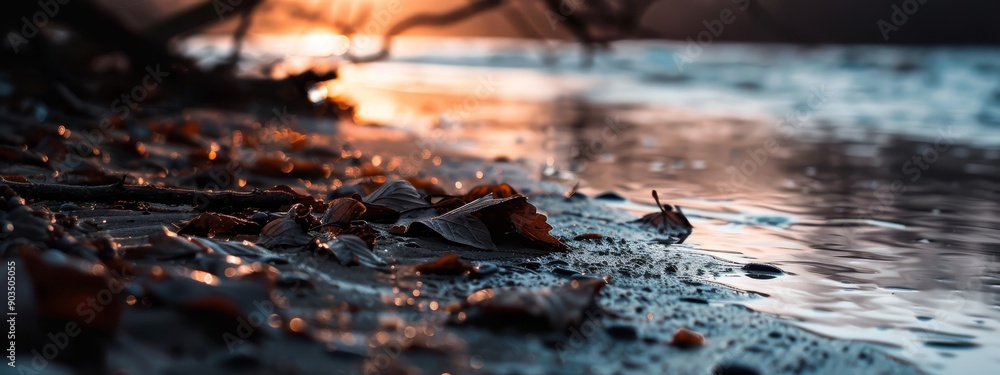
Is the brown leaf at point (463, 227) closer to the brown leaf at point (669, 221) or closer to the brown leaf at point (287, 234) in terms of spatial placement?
the brown leaf at point (287, 234)

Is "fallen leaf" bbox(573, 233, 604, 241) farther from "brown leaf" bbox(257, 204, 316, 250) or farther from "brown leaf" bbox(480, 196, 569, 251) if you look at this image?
"brown leaf" bbox(257, 204, 316, 250)

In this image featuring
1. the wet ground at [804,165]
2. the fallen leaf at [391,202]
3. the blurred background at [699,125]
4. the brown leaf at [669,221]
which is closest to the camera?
the wet ground at [804,165]

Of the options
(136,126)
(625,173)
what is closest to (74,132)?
(136,126)

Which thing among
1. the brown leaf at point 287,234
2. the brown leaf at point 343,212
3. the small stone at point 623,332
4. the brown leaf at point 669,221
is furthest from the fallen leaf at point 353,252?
the brown leaf at point 669,221

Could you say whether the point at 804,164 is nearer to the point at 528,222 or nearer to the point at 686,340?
the point at 528,222

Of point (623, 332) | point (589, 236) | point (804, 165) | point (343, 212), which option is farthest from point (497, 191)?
point (804, 165)

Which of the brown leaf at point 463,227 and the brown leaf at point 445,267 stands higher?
the brown leaf at point 463,227
